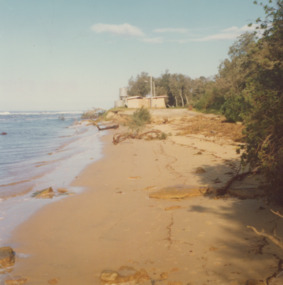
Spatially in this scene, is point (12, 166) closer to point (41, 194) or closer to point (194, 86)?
point (41, 194)

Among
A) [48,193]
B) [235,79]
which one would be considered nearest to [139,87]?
[235,79]

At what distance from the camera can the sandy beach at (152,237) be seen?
3.18m

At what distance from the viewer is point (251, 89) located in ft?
15.3

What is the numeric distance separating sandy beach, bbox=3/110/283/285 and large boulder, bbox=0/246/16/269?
12cm

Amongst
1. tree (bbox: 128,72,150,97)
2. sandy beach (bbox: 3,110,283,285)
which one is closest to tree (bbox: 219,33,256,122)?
sandy beach (bbox: 3,110,283,285)

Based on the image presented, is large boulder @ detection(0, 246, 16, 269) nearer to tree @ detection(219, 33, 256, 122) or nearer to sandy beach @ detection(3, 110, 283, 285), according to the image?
sandy beach @ detection(3, 110, 283, 285)

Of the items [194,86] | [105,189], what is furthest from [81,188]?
[194,86]

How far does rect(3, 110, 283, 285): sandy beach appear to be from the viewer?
10.4 ft

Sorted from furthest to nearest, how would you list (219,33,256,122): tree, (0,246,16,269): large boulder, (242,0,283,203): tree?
(219,33,256,122): tree, (242,0,283,203): tree, (0,246,16,269): large boulder

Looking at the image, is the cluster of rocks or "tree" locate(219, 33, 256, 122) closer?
the cluster of rocks

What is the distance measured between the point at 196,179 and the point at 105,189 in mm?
2458

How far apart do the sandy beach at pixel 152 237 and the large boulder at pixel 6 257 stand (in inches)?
4.7

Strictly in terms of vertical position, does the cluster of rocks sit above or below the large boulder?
below

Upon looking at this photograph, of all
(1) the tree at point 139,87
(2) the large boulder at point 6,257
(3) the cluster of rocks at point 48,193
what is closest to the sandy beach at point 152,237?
(2) the large boulder at point 6,257
